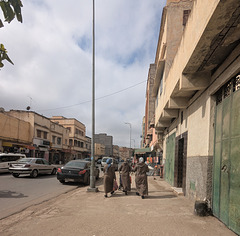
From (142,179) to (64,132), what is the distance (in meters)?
41.7

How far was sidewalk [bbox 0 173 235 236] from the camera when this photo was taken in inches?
178

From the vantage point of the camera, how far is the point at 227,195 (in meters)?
4.70

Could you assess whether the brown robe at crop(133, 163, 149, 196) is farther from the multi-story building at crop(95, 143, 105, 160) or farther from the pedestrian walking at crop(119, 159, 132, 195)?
the multi-story building at crop(95, 143, 105, 160)

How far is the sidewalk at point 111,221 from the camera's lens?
14.8 ft

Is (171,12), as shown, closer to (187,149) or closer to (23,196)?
(187,149)

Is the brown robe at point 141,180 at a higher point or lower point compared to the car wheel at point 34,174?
higher

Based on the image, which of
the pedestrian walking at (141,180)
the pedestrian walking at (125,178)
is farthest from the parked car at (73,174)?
the pedestrian walking at (141,180)

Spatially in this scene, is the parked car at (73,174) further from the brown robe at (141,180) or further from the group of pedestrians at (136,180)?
the brown robe at (141,180)

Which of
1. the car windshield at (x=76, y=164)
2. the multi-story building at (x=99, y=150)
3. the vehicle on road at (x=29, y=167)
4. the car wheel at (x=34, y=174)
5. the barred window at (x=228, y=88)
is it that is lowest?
the multi-story building at (x=99, y=150)

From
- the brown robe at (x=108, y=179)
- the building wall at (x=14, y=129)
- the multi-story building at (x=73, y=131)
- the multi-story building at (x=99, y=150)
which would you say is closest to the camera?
the brown robe at (x=108, y=179)

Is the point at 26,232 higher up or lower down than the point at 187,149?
lower down

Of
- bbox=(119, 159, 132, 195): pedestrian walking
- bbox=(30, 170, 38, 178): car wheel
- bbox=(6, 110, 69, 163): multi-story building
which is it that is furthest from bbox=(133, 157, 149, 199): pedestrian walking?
bbox=(6, 110, 69, 163): multi-story building

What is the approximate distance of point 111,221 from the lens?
516 centimetres

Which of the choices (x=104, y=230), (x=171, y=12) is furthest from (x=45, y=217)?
(x=171, y=12)
